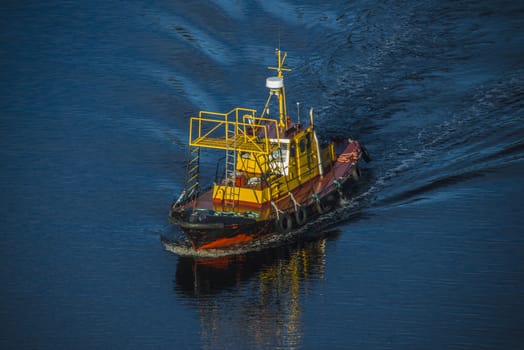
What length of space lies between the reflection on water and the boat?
100 cm

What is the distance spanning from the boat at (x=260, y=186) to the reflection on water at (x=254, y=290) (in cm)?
100

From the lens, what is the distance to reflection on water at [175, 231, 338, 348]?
1475 inches

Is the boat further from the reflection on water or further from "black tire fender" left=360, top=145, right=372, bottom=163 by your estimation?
"black tire fender" left=360, top=145, right=372, bottom=163

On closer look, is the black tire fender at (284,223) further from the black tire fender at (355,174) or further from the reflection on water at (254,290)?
the black tire fender at (355,174)

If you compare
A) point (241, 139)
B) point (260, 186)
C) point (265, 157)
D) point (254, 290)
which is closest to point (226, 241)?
point (254, 290)

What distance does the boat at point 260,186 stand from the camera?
42031 millimetres

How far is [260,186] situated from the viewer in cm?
4356

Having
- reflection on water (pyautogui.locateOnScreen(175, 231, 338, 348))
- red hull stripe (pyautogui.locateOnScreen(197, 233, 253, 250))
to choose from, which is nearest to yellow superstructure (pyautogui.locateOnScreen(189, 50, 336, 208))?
red hull stripe (pyautogui.locateOnScreen(197, 233, 253, 250))

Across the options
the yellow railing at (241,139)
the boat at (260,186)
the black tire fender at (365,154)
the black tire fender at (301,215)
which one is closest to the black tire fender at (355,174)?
the boat at (260,186)

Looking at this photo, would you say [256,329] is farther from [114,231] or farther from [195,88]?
[195,88]

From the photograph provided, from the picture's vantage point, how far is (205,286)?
40.6 metres

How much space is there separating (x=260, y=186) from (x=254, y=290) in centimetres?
507

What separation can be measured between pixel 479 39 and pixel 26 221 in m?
29.0

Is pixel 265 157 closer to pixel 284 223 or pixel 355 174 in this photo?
pixel 284 223
